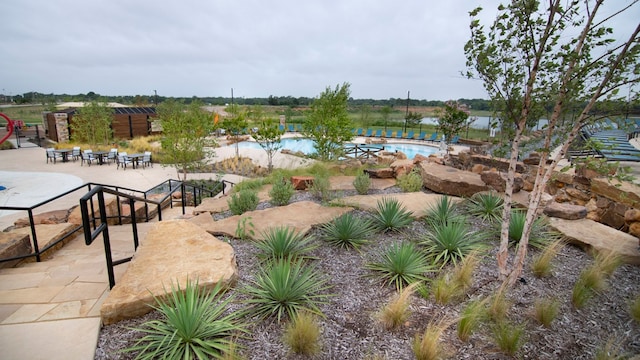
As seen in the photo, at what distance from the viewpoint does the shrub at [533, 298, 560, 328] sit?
2495 millimetres

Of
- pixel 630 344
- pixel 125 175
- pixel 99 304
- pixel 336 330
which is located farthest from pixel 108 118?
pixel 630 344

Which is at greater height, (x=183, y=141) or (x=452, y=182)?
(x=183, y=141)

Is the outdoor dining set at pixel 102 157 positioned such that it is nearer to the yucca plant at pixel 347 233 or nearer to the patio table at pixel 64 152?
the patio table at pixel 64 152

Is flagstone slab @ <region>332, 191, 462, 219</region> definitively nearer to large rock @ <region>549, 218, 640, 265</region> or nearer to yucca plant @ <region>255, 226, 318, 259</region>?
large rock @ <region>549, 218, 640, 265</region>

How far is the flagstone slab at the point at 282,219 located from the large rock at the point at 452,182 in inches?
82.7

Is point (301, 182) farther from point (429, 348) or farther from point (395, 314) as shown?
point (429, 348)

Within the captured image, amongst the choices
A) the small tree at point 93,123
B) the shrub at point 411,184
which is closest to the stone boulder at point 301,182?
the shrub at point 411,184

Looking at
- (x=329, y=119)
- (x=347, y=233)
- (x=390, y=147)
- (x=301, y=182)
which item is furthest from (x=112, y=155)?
(x=390, y=147)

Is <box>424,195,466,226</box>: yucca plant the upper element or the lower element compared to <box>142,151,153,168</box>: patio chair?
upper

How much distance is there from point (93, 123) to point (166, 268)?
20377 millimetres

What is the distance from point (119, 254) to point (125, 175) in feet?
34.8

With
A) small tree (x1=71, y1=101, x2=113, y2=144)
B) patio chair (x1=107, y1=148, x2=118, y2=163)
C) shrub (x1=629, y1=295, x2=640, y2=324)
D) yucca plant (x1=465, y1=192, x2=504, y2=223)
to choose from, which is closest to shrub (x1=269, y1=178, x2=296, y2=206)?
yucca plant (x1=465, y1=192, x2=504, y2=223)

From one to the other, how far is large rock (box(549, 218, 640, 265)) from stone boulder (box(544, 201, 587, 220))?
0.23ft

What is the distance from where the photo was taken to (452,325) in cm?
252
